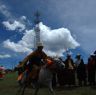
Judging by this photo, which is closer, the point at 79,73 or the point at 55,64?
the point at 55,64

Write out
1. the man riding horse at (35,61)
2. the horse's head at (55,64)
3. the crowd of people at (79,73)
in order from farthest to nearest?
the crowd of people at (79,73)
the man riding horse at (35,61)
the horse's head at (55,64)

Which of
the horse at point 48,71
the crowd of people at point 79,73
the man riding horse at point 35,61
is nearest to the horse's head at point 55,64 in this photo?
the horse at point 48,71

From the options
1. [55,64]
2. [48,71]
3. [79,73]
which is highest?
[79,73]

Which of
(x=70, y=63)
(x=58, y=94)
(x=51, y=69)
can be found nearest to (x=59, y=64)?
(x=51, y=69)

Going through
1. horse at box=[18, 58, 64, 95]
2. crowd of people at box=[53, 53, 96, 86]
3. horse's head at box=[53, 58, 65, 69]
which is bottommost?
horse at box=[18, 58, 64, 95]

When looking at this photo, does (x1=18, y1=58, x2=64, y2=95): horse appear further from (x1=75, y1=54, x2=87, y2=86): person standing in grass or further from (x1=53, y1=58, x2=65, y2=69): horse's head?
(x1=75, y1=54, x2=87, y2=86): person standing in grass

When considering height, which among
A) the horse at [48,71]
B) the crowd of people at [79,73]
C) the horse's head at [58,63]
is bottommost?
the horse at [48,71]

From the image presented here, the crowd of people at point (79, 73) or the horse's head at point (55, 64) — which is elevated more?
the crowd of people at point (79, 73)

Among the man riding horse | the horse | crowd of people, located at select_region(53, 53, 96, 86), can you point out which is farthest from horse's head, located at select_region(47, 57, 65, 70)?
crowd of people, located at select_region(53, 53, 96, 86)

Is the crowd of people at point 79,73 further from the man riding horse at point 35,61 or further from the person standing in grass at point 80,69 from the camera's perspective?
the man riding horse at point 35,61

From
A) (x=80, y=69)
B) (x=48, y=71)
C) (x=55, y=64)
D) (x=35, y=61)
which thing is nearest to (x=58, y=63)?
(x=55, y=64)

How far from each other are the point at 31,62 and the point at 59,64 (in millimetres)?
1258

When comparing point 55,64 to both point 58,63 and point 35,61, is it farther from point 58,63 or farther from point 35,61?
point 35,61

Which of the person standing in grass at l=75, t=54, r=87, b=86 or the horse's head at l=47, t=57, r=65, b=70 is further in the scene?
the person standing in grass at l=75, t=54, r=87, b=86
